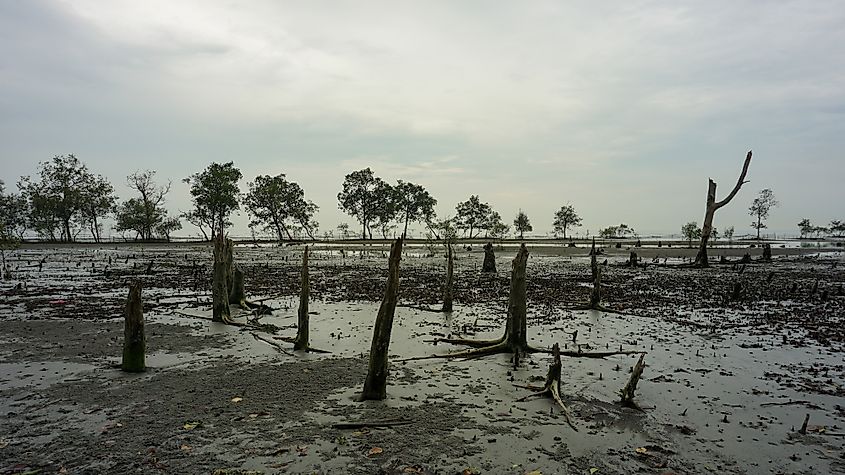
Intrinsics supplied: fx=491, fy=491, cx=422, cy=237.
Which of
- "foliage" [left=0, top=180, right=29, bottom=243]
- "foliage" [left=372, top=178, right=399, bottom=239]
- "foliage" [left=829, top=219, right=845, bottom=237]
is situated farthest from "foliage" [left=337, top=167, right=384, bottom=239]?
"foliage" [left=829, top=219, right=845, bottom=237]

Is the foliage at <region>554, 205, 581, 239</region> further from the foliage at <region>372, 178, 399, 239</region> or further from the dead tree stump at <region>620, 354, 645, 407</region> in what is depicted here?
the dead tree stump at <region>620, 354, 645, 407</region>

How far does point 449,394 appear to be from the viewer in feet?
28.8

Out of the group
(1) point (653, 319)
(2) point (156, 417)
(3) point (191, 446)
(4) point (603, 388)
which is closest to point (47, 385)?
(2) point (156, 417)

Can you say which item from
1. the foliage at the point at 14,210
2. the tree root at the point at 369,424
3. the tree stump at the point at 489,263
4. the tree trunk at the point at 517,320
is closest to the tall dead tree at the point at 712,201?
the tree stump at the point at 489,263

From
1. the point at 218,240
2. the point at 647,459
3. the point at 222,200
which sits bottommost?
the point at 647,459

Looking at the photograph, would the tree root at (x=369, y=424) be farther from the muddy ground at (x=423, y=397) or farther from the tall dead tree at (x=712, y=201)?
the tall dead tree at (x=712, y=201)

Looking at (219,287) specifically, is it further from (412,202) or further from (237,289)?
(412,202)

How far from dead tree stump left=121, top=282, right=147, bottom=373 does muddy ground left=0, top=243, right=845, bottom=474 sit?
367 millimetres

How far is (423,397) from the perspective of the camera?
857 cm

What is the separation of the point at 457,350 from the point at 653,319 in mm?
7648

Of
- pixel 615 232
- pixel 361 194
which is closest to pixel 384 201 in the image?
pixel 361 194

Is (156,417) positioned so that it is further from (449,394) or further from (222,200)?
(222,200)

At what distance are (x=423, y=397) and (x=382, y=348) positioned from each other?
45.1 inches

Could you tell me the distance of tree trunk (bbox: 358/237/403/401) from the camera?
840 centimetres
